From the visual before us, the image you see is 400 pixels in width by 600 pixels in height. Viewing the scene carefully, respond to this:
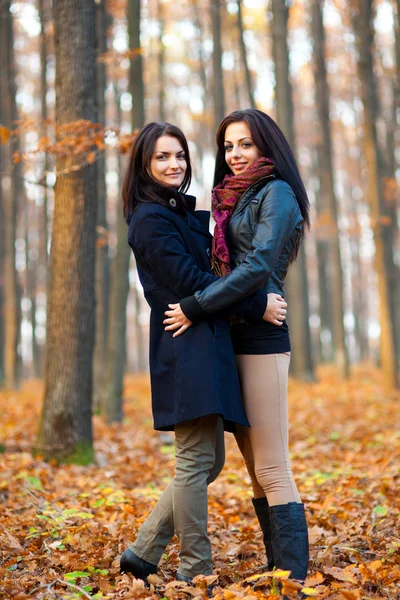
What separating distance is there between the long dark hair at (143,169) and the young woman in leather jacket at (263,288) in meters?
0.33

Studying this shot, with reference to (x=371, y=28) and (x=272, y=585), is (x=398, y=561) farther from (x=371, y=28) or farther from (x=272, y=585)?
(x=371, y=28)

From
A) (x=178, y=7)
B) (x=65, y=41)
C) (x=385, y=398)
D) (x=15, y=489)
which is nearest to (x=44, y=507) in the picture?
(x=15, y=489)

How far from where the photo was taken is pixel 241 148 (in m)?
3.57

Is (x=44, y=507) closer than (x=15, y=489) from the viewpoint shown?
Yes

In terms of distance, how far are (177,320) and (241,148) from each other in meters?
1.02

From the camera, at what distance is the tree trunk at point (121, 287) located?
9.87 m

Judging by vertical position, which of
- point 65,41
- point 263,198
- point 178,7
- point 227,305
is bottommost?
point 227,305

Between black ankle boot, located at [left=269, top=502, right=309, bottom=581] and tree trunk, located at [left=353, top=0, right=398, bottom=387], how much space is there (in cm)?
1013

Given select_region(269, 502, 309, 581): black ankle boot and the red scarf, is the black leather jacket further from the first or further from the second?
select_region(269, 502, 309, 581): black ankle boot

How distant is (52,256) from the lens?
22.5ft

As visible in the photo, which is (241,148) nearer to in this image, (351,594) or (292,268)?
(351,594)

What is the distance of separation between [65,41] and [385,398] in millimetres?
8651

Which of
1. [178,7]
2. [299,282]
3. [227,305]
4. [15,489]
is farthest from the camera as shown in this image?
[178,7]

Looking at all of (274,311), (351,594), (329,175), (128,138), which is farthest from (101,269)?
(351,594)
